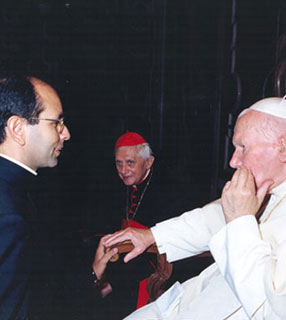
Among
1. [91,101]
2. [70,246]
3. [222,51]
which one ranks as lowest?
[70,246]

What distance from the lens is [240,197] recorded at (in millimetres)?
1328

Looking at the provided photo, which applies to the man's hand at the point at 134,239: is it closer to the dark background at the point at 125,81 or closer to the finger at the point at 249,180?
the finger at the point at 249,180

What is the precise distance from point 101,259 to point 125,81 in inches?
131

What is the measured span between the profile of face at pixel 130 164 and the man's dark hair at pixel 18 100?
1811 mm

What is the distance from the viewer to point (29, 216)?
148 centimetres

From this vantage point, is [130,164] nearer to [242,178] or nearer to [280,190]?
[280,190]

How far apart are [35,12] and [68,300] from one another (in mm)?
3608

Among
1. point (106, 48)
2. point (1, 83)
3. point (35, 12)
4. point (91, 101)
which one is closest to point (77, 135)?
point (91, 101)

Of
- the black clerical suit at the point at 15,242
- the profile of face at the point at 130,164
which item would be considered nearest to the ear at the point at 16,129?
the black clerical suit at the point at 15,242

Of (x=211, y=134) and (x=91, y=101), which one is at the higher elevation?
(x=91, y=101)

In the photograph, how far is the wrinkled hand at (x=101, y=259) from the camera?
185 cm

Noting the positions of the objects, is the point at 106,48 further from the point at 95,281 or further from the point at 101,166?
the point at 95,281

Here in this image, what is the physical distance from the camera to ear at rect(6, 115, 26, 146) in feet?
5.13

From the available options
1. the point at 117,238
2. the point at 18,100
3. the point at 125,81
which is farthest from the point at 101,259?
the point at 125,81
